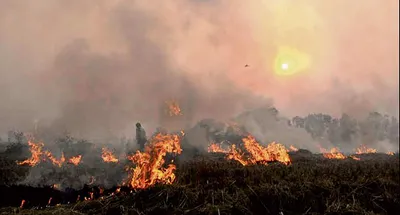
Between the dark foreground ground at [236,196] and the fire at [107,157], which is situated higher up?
the fire at [107,157]

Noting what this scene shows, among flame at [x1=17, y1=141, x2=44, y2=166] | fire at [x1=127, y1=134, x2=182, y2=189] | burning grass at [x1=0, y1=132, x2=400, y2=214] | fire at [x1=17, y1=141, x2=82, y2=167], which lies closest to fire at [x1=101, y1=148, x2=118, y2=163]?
fire at [x1=17, y1=141, x2=82, y2=167]

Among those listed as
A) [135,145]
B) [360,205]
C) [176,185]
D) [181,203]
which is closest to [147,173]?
[176,185]

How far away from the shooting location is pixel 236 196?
1462 cm

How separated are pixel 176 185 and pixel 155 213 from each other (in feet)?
5.97

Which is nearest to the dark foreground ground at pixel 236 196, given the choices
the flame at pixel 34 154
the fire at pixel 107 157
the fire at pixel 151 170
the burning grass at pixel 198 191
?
the burning grass at pixel 198 191

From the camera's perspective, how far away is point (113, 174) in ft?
75.0

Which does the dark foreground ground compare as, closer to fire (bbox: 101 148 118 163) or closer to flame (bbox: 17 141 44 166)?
flame (bbox: 17 141 44 166)

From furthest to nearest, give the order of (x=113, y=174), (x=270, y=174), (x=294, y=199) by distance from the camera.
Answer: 1. (x=113, y=174)
2. (x=270, y=174)
3. (x=294, y=199)

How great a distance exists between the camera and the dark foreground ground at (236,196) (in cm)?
1384

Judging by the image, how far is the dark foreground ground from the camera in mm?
13836

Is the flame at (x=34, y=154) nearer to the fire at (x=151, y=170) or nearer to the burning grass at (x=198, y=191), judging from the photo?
the burning grass at (x=198, y=191)

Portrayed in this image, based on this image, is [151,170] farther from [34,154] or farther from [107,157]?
[107,157]

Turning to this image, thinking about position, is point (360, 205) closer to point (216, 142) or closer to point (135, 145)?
point (135, 145)

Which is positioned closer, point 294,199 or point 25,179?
point 294,199
